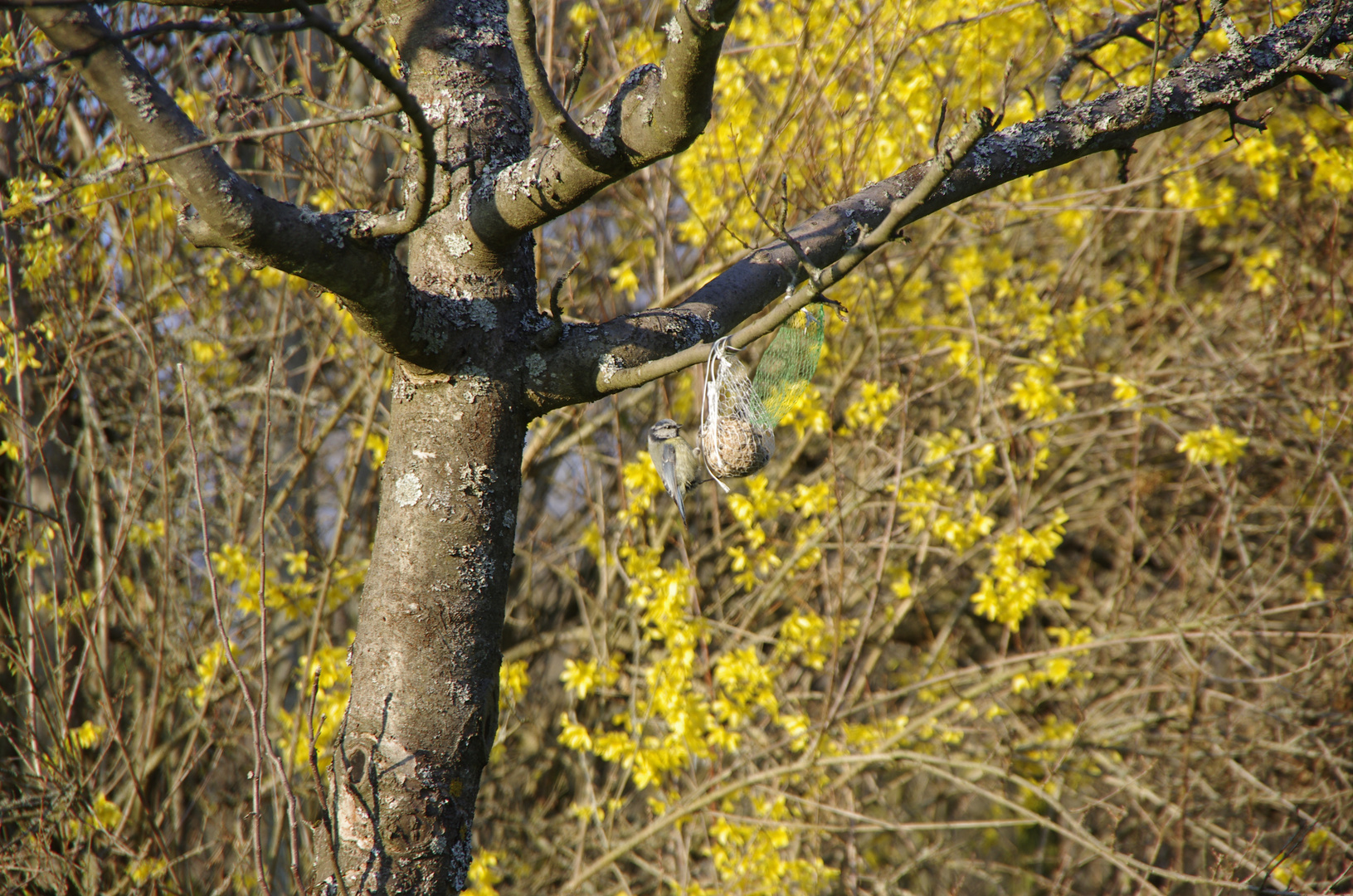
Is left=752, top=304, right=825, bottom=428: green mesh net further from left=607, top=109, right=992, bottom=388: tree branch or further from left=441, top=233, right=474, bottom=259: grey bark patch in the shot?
left=441, top=233, right=474, bottom=259: grey bark patch

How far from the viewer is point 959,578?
Result: 517 centimetres

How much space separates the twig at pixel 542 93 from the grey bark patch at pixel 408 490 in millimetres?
648

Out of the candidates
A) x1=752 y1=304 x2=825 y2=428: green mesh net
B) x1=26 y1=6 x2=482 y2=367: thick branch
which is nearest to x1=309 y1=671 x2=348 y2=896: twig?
x1=26 y1=6 x2=482 y2=367: thick branch

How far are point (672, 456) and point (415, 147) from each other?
921mm

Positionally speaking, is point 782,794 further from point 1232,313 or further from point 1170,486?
point 1232,313

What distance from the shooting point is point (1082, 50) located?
2260 mm

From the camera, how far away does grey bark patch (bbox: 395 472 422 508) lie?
63.8 inches

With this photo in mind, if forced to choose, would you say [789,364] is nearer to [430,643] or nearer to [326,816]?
[430,643]

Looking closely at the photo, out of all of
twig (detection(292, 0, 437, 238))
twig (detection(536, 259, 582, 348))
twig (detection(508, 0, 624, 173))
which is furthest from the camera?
twig (detection(536, 259, 582, 348))

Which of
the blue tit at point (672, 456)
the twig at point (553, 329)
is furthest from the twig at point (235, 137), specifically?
the blue tit at point (672, 456)

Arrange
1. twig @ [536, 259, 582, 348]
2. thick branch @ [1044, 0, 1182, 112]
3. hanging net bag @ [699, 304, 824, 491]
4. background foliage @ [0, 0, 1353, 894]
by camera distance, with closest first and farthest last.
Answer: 1. twig @ [536, 259, 582, 348]
2. hanging net bag @ [699, 304, 824, 491]
3. thick branch @ [1044, 0, 1182, 112]
4. background foliage @ [0, 0, 1353, 894]

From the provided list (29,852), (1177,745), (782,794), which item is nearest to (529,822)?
(782,794)

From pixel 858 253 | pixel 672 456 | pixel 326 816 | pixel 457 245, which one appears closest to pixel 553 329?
pixel 457 245

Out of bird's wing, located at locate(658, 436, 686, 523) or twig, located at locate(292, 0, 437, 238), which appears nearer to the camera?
twig, located at locate(292, 0, 437, 238)
